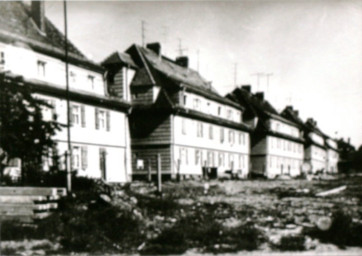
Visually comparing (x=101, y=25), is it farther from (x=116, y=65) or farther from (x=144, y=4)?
(x=116, y=65)

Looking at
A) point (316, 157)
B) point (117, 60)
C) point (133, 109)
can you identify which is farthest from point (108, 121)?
point (316, 157)

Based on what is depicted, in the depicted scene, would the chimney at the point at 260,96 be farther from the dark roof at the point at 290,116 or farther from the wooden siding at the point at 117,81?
the wooden siding at the point at 117,81

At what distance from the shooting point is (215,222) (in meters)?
10.9

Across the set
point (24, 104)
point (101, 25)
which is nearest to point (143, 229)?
point (24, 104)

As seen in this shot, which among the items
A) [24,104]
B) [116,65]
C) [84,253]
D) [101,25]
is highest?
[116,65]

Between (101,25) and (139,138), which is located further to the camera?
(139,138)

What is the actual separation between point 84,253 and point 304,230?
473 cm

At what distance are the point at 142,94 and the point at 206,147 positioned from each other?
7629 millimetres

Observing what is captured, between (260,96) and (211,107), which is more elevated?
(260,96)

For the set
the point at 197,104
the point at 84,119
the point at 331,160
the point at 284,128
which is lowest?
the point at 331,160

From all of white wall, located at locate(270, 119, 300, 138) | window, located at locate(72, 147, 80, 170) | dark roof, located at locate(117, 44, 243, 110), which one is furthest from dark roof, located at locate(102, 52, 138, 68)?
white wall, located at locate(270, 119, 300, 138)

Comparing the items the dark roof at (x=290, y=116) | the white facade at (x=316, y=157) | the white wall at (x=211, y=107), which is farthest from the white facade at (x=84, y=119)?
the white facade at (x=316, y=157)

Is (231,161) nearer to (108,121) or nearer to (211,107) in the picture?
(211,107)

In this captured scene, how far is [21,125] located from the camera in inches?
457
